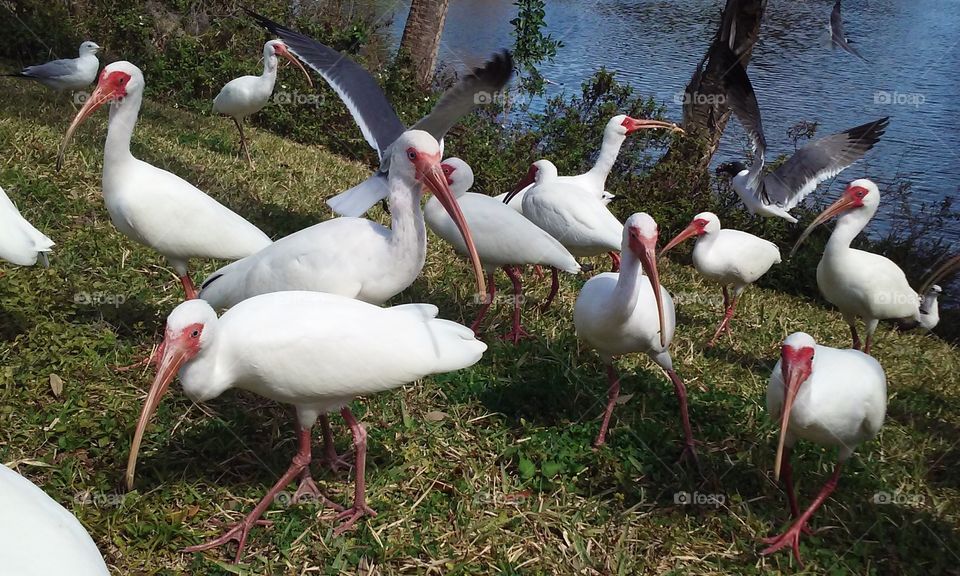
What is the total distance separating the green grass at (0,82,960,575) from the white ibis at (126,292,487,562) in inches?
9.5

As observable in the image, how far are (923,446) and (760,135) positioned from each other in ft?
8.95

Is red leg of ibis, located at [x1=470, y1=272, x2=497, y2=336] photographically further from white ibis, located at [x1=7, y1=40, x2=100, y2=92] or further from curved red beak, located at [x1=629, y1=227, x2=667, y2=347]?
white ibis, located at [x1=7, y1=40, x2=100, y2=92]

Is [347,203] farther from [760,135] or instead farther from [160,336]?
[760,135]

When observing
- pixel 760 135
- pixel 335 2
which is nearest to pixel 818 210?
pixel 760 135

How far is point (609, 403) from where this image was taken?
372 cm

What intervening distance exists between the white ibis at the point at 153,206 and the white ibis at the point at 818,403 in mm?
2805

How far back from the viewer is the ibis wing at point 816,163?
6.97 meters

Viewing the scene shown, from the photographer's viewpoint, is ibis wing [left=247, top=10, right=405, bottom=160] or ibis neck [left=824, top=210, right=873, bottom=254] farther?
ibis wing [left=247, top=10, right=405, bottom=160]

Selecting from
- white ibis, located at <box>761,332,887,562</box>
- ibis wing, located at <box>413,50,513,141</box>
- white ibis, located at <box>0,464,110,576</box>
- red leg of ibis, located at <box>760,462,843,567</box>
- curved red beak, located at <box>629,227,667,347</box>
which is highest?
ibis wing, located at <box>413,50,513,141</box>

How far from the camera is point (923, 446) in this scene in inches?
167

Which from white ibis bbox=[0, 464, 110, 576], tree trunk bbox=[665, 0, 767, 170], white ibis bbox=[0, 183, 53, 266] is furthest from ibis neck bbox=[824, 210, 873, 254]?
white ibis bbox=[0, 464, 110, 576]

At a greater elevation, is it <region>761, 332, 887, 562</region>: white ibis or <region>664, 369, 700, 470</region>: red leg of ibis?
<region>761, 332, 887, 562</region>: white ibis

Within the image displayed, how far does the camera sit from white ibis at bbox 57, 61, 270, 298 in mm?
3893

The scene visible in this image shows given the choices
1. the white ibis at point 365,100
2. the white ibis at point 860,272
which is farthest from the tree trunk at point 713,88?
the white ibis at point 365,100
